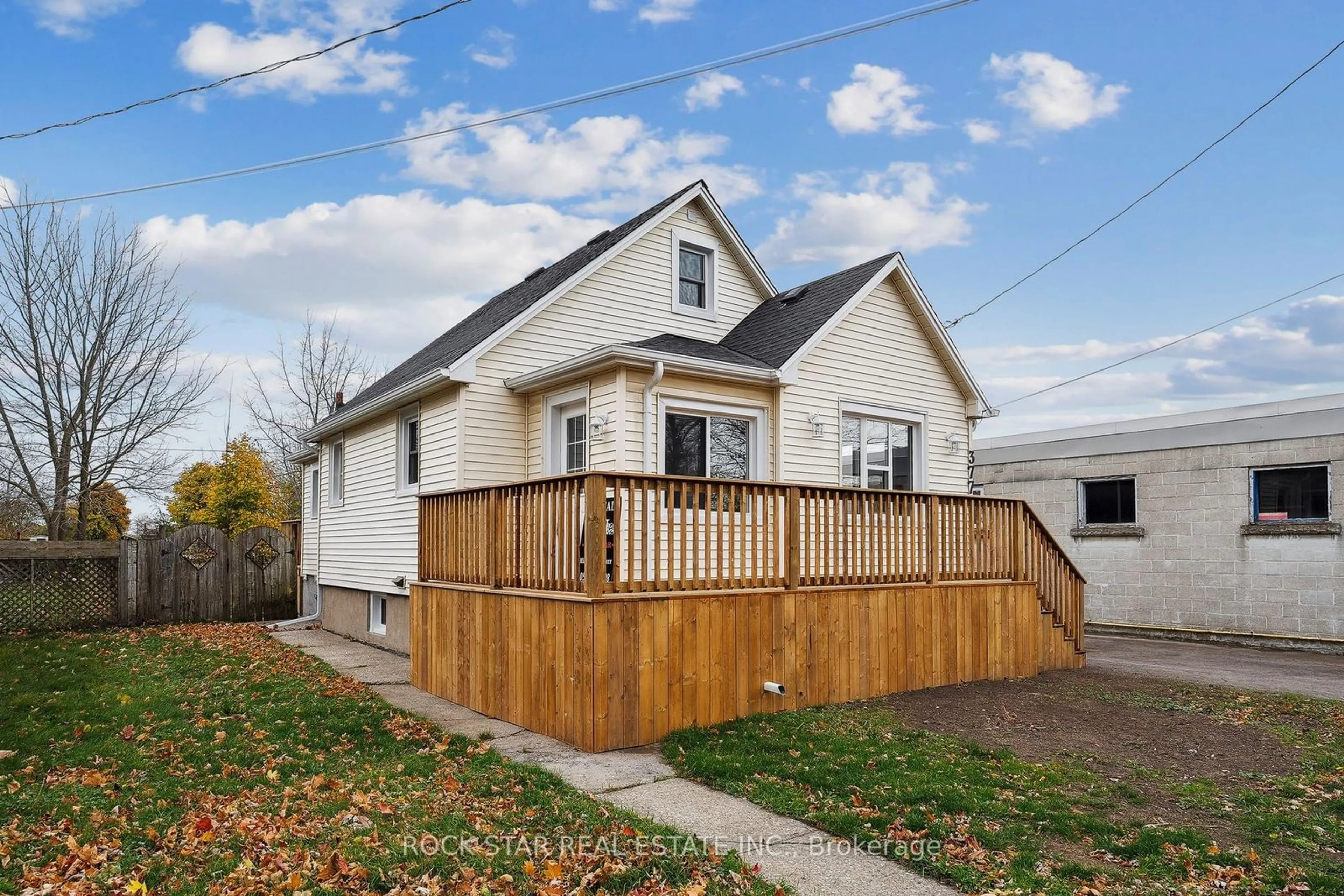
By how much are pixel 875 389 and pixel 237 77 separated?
9.01 meters

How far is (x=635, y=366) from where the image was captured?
31.8 feet

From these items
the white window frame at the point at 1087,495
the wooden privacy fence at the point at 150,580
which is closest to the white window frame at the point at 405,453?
the wooden privacy fence at the point at 150,580

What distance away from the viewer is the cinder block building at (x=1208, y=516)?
44.3ft

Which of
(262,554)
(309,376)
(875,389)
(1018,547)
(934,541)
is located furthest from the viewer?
(309,376)

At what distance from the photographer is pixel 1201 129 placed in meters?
14.2

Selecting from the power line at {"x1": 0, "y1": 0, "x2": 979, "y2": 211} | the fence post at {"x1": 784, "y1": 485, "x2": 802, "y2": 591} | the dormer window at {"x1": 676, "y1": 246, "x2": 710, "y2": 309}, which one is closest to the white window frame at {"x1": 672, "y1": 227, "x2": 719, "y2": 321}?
the dormer window at {"x1": 676, "y1": 246, "x2": 710, "y2": 309}

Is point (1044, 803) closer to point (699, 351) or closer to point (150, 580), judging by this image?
point (699, 351)

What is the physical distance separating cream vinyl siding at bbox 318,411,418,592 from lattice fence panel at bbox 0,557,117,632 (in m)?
3.44

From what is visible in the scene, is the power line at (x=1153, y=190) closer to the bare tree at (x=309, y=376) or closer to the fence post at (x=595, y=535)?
the fence post at (x=595, y=535)

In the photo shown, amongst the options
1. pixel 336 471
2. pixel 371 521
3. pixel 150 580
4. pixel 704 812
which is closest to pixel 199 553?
pixel 150 580

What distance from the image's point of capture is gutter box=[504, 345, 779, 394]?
9422 millimetres

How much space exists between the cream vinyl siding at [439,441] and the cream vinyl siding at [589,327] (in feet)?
0.73

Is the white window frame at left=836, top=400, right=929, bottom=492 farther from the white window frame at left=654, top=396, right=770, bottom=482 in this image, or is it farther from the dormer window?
the dormer window

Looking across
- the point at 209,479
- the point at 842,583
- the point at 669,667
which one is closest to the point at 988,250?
the point at 842,583
